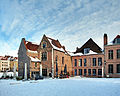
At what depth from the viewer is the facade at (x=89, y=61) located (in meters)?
36.2

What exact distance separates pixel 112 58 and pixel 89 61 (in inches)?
260

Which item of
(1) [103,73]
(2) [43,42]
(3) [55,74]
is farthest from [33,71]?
(1) [103,73]

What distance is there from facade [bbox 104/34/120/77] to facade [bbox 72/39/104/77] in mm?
1579

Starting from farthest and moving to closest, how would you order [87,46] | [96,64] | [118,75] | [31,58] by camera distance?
[87,46]
[96,64]
[31,58]
[118,75]

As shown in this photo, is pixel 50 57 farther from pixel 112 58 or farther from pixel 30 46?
pixel 112 58

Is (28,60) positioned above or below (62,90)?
above

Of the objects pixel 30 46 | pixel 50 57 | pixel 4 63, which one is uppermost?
pixel 30 46

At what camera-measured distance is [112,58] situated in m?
33.7

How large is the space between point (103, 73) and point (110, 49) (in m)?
6.53

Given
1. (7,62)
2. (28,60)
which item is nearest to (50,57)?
(28,60)

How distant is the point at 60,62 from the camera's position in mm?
37438

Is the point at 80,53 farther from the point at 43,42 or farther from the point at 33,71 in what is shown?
the point at 33,71

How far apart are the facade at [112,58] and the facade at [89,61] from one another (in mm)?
1579

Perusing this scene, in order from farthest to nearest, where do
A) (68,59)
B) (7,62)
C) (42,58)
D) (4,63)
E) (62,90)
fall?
(7,62) < (4,63) < (68,59) < (42,58) < (62,90)
